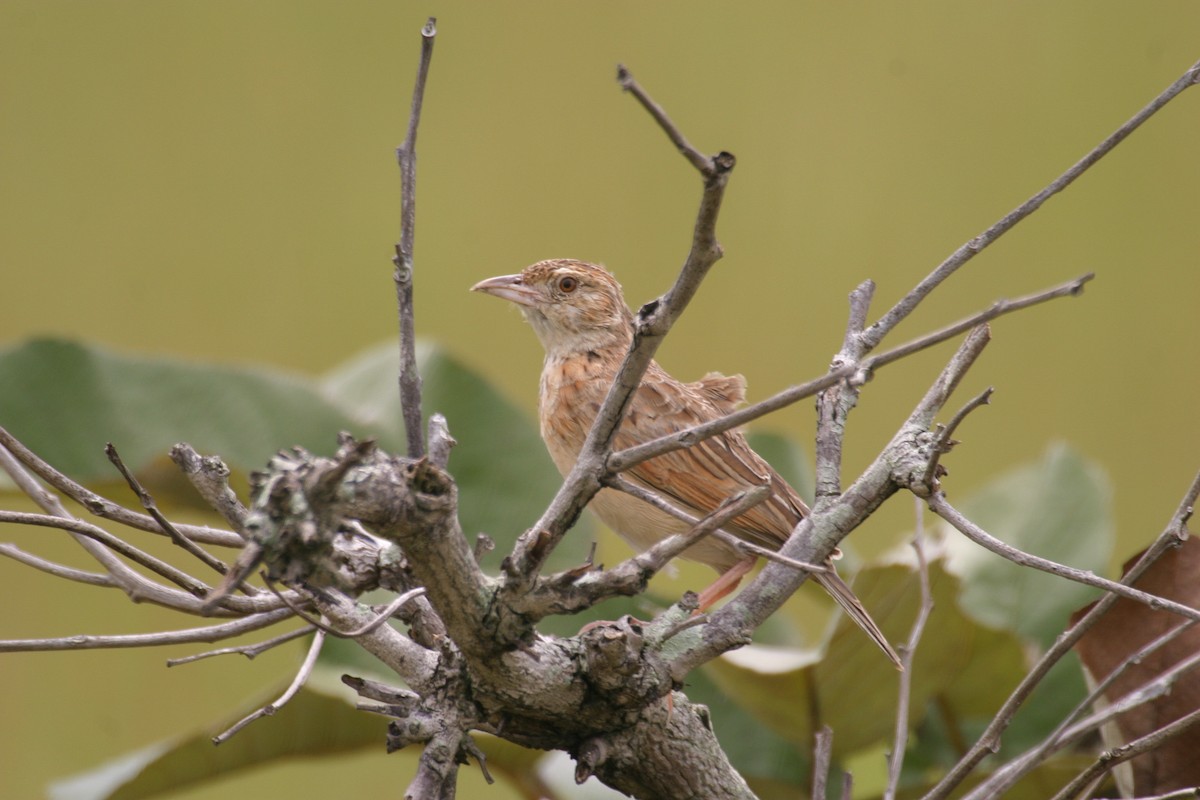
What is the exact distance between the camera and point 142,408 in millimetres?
3277

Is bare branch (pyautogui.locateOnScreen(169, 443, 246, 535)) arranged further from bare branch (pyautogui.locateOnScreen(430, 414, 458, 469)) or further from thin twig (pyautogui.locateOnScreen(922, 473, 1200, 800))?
thin twig (pyautogui.locateOnScreen(922, 473, 1200, 800))

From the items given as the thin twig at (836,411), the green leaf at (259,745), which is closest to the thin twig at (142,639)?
the thin twig at (836,411)

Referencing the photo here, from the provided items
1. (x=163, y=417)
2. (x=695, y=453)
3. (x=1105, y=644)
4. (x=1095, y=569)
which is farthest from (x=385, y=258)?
(x=1105, y=644)

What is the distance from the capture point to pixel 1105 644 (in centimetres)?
204

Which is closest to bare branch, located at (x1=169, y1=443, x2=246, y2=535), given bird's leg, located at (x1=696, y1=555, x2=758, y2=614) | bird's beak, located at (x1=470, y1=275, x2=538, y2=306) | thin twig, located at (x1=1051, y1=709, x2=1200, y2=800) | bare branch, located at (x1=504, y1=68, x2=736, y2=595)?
bare branch, located at (x1=504, y1=68, x2=736, y2=595)

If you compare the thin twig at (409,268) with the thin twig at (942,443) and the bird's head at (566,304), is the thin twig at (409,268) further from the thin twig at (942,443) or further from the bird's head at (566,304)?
the bird's head at (566,304)

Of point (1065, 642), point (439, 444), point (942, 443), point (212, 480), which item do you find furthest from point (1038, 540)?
point (212, 480)

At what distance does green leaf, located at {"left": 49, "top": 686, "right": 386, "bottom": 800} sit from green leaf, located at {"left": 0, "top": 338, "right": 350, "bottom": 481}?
0.78 metres

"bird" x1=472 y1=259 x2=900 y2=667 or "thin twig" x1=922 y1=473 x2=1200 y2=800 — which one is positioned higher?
"bird" x1=472 y1=259 x2=900 y2=667

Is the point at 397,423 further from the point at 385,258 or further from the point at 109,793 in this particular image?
the point at 385,258

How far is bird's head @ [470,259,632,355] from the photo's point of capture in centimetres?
326

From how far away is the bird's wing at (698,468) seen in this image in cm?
270

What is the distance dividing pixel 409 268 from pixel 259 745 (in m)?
1.43

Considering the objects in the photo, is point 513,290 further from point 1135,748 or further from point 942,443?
point 1135,748
